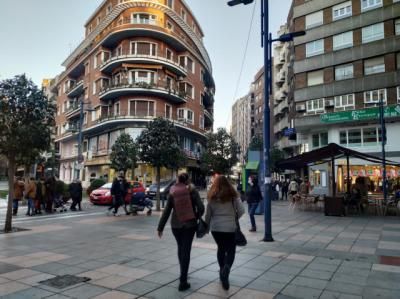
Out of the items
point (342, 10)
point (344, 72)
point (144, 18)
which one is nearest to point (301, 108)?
point (344, 72)

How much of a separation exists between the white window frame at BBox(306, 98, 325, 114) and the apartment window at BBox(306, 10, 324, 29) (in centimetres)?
736

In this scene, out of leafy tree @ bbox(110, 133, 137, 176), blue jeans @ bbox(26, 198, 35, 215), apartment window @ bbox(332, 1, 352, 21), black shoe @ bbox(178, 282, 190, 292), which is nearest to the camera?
black shoe @ bbox(178, 282, 190, 292)

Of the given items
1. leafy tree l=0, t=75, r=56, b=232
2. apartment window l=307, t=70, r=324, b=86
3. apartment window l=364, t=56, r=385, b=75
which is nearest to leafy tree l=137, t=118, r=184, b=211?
leafy tree l=0, t=75, r=56, b=232

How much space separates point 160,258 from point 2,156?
23.7 ft

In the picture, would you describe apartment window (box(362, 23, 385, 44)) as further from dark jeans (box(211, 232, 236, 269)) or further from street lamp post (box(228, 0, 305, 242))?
dark jeans (box(211, 232, 236, 269))

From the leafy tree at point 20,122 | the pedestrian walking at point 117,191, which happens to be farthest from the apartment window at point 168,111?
the leafy tree at point 20,122

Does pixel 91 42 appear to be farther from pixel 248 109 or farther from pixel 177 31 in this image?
pixel 248 109

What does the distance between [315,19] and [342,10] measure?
251 cm

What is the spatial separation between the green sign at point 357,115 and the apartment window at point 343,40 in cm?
663

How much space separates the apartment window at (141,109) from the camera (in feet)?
124

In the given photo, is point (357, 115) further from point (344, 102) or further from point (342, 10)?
point (342, 10)

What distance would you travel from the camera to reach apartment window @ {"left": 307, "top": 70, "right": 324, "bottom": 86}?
32.7 meters

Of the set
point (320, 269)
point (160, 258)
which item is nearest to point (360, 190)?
point (320, 269)

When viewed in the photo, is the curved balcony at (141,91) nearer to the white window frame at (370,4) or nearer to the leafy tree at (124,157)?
the leafy tree at (124,157)
